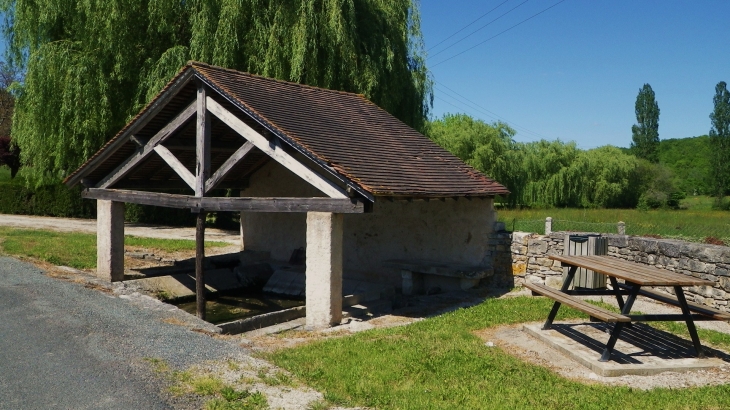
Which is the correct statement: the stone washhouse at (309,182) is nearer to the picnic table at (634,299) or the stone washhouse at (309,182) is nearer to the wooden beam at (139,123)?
the wooden beam at (139,123)

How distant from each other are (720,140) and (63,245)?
48735 mm

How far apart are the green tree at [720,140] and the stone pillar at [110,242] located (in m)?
44.1

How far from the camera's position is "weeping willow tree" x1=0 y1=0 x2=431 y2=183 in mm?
16141

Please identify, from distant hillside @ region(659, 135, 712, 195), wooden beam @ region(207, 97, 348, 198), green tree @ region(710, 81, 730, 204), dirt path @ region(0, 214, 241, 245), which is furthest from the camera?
distant hillside @ region(659, 135, 712, 195)

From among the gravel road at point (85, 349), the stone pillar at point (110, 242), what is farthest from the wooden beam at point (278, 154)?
the stone pillar at point (110, 242)

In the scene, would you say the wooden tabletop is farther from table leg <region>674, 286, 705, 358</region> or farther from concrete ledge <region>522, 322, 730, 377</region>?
concrete ledge <region>522, 322, 730, 377</region>

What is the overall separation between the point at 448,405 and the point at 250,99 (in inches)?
213

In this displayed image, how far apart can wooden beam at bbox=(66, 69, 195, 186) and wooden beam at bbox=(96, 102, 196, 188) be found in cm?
27

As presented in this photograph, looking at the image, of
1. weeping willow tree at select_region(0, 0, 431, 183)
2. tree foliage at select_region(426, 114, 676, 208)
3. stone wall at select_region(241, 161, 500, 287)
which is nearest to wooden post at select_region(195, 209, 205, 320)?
stone wall at select_region(241, 161, 500, 287)

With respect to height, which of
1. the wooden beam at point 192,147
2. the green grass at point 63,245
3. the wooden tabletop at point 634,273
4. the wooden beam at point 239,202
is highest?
the wooden beam at point 192,147

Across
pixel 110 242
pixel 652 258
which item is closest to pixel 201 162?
pixel 110 242

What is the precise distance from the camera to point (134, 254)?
1415 cm

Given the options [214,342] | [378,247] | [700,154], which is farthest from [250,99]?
[700,154]

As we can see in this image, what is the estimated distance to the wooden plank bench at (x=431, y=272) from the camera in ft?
34.1
